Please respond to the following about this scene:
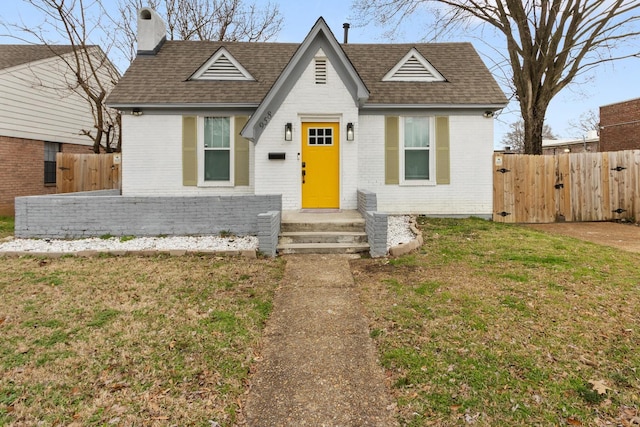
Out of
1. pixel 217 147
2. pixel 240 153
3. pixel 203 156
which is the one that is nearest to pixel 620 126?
pixel 240 153

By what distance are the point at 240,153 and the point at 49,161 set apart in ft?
32.3

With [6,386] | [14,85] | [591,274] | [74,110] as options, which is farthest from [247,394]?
[74,110]

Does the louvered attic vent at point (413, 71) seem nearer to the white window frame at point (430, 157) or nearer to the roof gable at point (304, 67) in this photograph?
the white window frame at point (430, 157)

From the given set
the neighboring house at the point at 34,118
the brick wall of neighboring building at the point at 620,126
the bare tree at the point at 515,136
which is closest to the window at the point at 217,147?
the neighboring house at the point at 34,118

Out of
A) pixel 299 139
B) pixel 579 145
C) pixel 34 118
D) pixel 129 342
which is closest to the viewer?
pixel 129 342

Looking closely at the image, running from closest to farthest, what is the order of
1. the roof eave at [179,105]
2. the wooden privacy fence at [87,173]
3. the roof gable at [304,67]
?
the roof gable at [304,67]
the roof eave at [179,105]
the wooden privacy fence at [87,173]

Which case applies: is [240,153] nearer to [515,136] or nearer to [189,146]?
[189,146]

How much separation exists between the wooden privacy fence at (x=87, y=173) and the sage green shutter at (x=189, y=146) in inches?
146

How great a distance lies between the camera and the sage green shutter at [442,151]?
10688 millimetres

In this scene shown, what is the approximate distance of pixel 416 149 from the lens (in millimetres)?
10766

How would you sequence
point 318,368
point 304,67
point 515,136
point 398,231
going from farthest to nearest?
1. point 515,136
2. point 304,67
3. point 398,231
4. point 318,368

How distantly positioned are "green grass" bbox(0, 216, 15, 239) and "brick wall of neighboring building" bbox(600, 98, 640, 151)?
96.2 ft

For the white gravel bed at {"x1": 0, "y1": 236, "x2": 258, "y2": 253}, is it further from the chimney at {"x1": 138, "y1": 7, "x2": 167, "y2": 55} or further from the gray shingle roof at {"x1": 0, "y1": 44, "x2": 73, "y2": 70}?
the gray shingle roof at {"x1": 0, "y1": 44, "x2": 73, "y2": 70}

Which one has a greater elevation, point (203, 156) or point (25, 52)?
point (25, 52)
